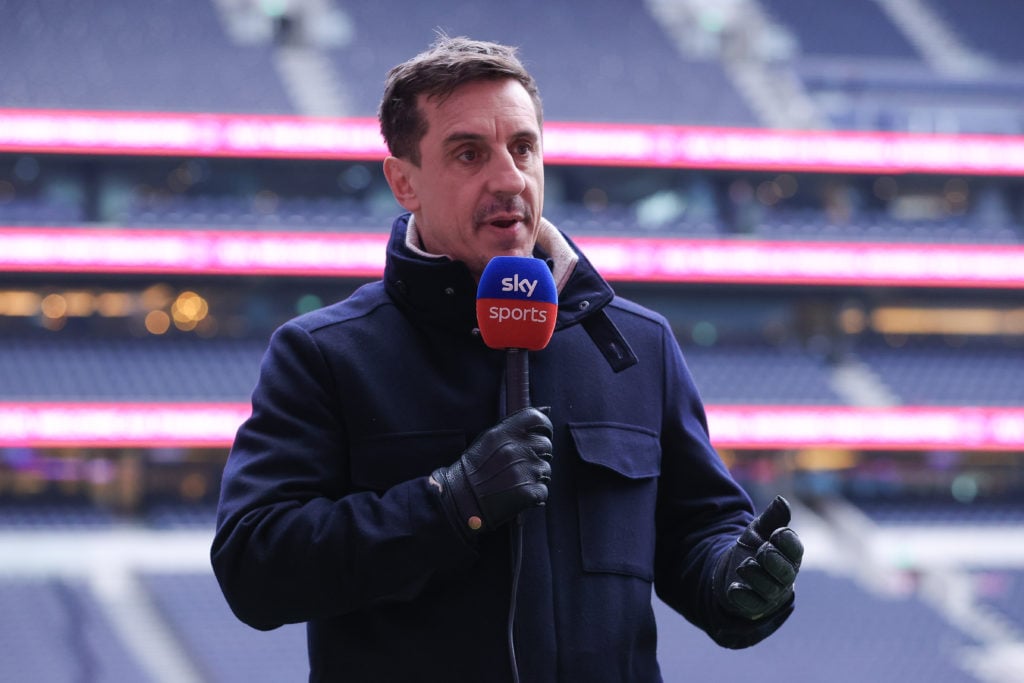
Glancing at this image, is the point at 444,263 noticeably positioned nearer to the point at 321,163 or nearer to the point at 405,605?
the point at 405,605

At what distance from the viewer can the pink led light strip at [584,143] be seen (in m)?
16.4

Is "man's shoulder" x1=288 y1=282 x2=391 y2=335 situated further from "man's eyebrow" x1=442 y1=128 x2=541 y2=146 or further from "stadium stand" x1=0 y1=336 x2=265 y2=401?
"stadium stand" x1=0 y1=336 x2=265 y2=401

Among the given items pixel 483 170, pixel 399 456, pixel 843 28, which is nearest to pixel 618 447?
pixel 399 456

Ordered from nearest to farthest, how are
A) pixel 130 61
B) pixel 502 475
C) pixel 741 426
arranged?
pixel 502 475 → pixel 741 426 → pixel 130 61

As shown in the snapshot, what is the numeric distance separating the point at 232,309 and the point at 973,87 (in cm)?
1167

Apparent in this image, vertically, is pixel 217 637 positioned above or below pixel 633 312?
below

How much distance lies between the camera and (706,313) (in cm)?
1792

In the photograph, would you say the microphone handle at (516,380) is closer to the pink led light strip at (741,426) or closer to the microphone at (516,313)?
the microphone at (516,313)

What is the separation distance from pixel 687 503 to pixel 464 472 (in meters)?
0.48

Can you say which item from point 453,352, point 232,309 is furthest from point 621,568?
point 232,309

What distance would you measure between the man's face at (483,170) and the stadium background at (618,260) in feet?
38.6

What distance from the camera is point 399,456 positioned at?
1.68 meters

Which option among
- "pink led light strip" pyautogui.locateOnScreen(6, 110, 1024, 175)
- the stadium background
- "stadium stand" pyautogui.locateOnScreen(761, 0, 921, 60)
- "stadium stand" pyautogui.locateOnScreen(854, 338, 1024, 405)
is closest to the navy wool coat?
the stadium background

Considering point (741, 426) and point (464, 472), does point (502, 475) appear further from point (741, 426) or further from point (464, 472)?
point (741, 426)
